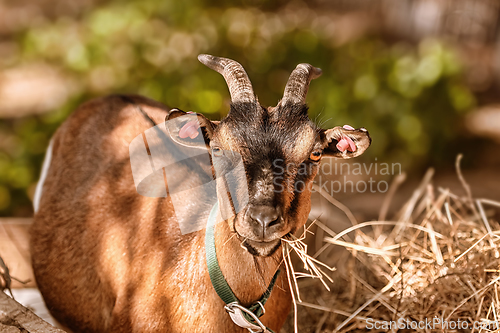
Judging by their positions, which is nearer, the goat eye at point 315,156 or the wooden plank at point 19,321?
the wooden plank at point 19,321

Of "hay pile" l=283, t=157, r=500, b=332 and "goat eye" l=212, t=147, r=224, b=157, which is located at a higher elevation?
"goat eye" l=212, t=147, r=224, b=157

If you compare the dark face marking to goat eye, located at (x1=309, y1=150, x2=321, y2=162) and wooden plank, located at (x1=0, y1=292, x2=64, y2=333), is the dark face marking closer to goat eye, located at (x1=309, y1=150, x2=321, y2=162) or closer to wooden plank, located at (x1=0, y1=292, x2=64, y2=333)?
goat eye, located at (x1=309, y1=150, x2=321, y2=162)

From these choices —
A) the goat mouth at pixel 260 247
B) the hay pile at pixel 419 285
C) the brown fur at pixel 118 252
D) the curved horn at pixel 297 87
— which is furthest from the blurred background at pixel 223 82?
the goat mouth at pixel 260 247

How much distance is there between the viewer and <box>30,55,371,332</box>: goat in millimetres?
2365

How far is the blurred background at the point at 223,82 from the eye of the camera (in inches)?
225

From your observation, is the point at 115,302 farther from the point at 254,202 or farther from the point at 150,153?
the point at 254,202

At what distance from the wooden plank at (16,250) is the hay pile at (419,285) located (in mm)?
2615

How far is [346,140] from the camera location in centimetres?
261

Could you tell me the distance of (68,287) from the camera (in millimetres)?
3285

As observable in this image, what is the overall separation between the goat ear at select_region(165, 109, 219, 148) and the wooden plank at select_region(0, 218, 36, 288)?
100 inches

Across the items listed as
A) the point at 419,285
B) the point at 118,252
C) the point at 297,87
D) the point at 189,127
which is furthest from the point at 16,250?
the point at 419,285

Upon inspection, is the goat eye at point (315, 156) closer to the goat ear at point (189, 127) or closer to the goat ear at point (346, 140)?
the goat ear at point (346, 140)

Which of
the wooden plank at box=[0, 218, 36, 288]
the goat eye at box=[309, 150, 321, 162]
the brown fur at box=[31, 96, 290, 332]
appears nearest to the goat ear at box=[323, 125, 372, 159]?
Answer: the goat eye at box=[309, 150, 321, 162]

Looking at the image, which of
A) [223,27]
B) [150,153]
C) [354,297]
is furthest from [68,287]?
[223,27]
